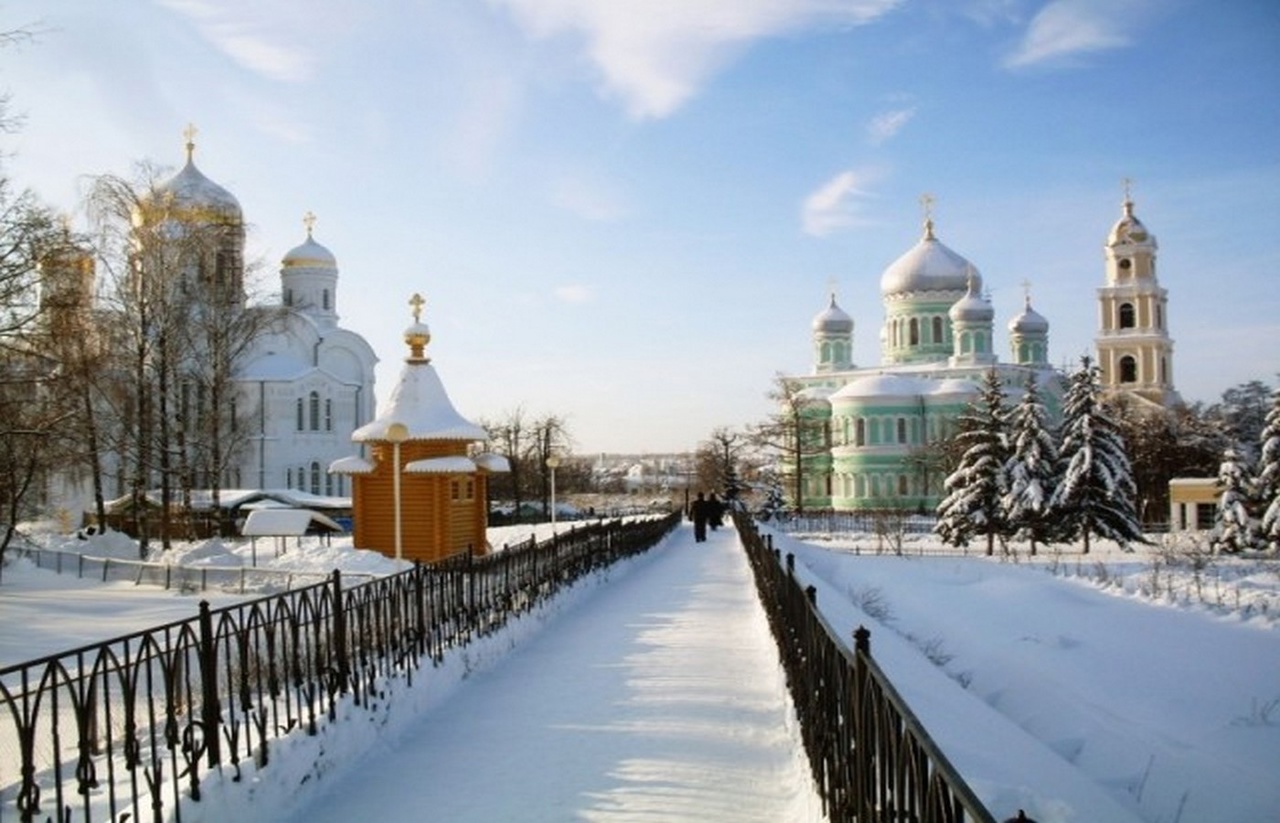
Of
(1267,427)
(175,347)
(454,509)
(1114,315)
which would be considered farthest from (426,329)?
(1114,315)

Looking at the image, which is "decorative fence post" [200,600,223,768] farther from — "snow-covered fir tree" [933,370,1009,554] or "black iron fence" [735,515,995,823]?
"snow-covered fir tree" [933,370,1009,554]

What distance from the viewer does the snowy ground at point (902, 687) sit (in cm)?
598

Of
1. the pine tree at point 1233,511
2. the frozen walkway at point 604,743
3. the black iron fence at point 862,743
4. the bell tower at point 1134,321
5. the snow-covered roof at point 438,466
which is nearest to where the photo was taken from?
the black iron fence at point 862,743

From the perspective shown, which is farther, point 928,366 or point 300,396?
point 928,366

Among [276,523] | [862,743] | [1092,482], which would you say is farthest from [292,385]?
[862,743]

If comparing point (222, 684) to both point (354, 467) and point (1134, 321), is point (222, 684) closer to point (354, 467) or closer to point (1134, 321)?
point (354, 467)

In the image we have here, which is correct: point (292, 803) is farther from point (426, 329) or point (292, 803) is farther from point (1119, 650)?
point (426, 329)

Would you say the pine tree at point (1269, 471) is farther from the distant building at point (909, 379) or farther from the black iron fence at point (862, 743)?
the black iron fence at point (862, 743)

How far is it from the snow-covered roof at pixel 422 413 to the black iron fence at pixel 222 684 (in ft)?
33.8

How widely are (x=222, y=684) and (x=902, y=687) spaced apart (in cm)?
581

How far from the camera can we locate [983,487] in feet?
113

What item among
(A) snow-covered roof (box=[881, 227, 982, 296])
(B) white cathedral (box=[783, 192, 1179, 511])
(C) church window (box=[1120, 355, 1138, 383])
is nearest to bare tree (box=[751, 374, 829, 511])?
(B) white cathedral (box=[783, 192, 1179, 511])

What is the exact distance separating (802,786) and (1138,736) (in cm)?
791

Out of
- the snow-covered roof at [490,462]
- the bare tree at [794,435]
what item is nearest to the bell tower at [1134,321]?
the bare tree at [794,435]
